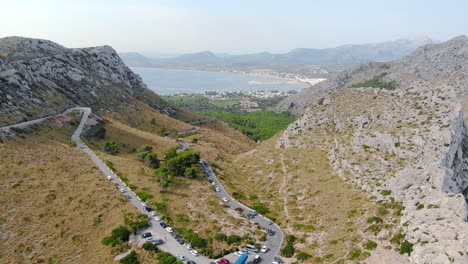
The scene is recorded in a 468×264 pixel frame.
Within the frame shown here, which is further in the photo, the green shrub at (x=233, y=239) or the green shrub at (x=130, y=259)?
the green shrub at (x=233, y=239)

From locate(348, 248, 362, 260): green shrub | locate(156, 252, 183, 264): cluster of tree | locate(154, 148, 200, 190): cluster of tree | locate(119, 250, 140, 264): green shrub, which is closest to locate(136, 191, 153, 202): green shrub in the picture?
locate(154, 148, 200, 190): cluster of tree

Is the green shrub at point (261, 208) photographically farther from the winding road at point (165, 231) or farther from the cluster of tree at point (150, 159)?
the cluster of tree at point (150, 159)

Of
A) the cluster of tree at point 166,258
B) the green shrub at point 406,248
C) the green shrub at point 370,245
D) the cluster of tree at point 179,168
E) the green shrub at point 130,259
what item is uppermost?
the green shrub at point 406,248

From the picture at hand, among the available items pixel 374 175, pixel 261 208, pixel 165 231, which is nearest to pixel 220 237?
pixel 165 231

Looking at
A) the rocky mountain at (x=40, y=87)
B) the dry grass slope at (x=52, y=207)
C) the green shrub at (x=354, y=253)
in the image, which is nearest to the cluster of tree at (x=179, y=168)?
the dry grass slope at (x=52, y=207)

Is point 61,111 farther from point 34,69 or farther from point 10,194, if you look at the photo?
point 10,194

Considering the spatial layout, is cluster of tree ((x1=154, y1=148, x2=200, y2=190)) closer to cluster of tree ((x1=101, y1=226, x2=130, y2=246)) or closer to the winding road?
the winding road
